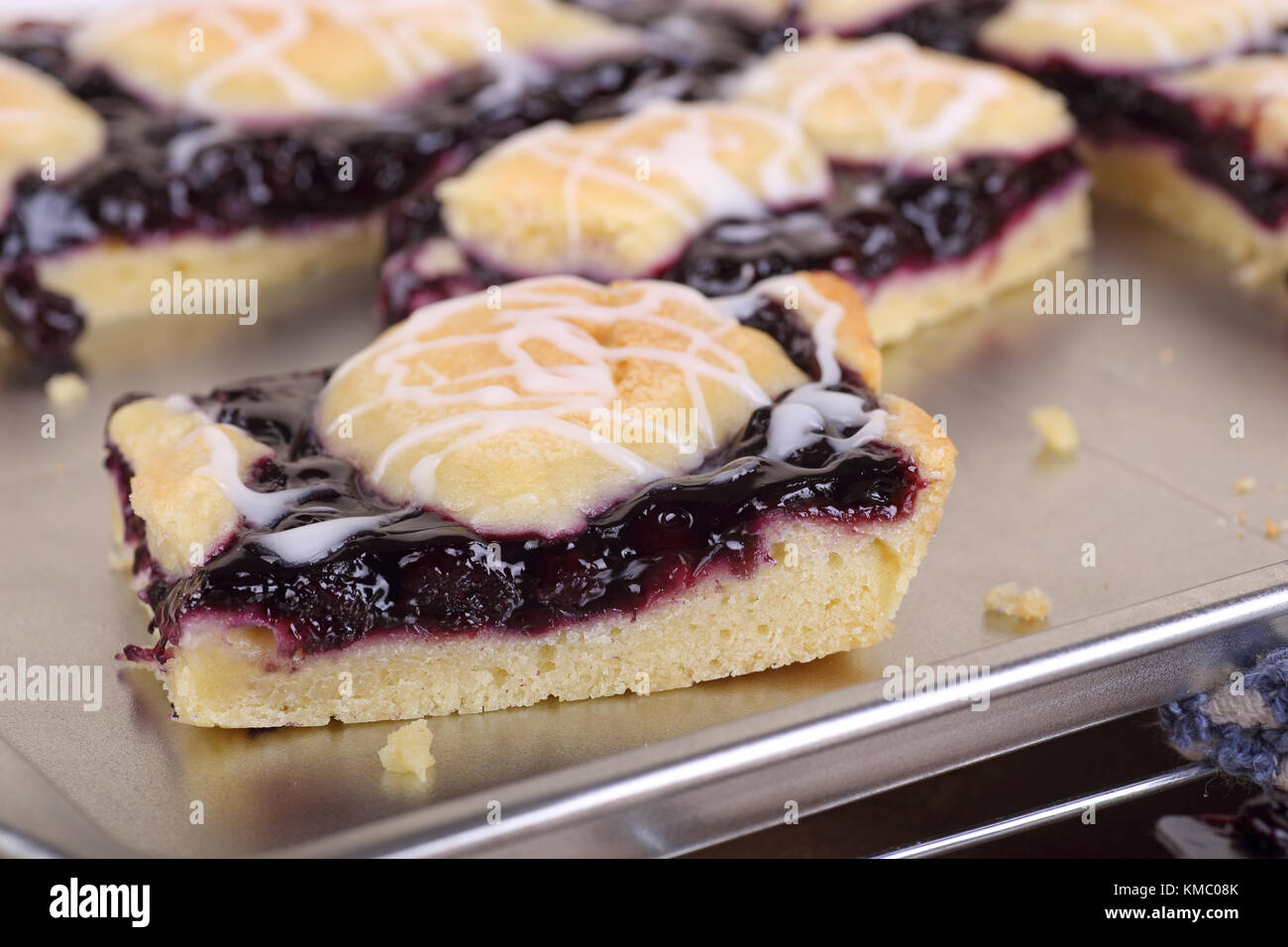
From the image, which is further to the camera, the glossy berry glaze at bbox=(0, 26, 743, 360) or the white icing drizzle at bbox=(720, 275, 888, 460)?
the glossy berry glaze at bbox=(0, 26, 743, 360)

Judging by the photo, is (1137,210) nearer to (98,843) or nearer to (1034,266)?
(1034,266)

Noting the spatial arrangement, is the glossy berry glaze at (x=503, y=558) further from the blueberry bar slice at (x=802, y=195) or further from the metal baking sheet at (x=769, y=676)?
the blueberry bar slice at (x=802, y=195)

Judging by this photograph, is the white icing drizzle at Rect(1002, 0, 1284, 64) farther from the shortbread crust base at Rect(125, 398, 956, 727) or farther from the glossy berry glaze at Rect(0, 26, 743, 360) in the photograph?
the shortbread crust base at Rect(125, 398, 956, 727)

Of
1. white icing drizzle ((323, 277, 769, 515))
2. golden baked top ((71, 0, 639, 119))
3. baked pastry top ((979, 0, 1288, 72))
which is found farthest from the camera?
baked pastry top ((979, 0, 1288, 72))

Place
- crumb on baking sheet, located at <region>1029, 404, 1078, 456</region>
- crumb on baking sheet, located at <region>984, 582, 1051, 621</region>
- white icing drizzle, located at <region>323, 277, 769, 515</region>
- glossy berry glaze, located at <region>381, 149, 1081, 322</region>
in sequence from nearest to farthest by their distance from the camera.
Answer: white icing drizzle, located at <region>323, 277, 769, 515</region> → crumb on baking sheet, located at <region>984, 582, 1051, 621</region> → crumb on baking sheet, located at <region>1029, 404, 1078, 456</region> → glossy berry glaze, located at <region>381, 149, 1081, 322</region>

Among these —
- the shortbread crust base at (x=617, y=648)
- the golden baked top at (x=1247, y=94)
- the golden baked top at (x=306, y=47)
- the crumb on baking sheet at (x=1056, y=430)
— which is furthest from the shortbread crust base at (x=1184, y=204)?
the shortbread crust base at (x=617, y=648)

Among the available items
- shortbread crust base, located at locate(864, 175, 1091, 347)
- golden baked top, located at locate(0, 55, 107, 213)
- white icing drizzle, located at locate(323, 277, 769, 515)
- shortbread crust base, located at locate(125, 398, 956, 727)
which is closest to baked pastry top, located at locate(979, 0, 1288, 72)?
shortbread crust base, located at locate(864, 175, 1091, 347)

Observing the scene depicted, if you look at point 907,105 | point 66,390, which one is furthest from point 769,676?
point 907,105
